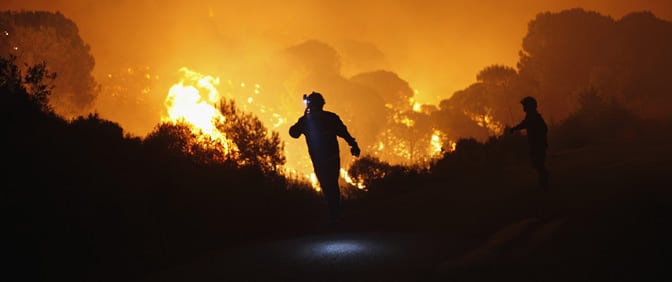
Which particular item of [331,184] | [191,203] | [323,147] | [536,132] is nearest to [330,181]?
[331,184]

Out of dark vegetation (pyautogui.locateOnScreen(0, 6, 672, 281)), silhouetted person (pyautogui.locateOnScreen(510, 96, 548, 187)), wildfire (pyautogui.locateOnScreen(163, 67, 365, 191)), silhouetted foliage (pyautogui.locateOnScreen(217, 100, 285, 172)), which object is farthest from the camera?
wildfire (pyautogui.locateOnScreen(163, 67, 365, 191))

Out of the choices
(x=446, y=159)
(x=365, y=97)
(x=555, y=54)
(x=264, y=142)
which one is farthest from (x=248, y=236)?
(x=365, y=97)

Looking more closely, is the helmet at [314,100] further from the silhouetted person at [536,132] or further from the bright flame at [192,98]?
the bright flame at [192,98]

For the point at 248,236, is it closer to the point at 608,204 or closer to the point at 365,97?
the point at 608,204

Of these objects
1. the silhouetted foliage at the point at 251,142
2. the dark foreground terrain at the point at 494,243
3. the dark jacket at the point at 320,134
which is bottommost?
the dark foreground terrain at the point at 494,243

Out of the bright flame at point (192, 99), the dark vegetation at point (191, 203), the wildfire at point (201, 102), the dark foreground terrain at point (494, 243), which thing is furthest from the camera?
the wildfire at point (201, 102)

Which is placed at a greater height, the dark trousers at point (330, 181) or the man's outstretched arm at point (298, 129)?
the man's outstretched arm at point (298, 129)

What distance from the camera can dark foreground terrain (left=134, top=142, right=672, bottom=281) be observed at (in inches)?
183

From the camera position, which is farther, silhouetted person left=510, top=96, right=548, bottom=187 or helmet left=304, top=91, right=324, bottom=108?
silhouetted person left=510, top=96, right=548, bottom=187

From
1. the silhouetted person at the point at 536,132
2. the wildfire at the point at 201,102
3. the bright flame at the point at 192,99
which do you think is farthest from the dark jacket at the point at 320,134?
the bright flame at the point at 192,99

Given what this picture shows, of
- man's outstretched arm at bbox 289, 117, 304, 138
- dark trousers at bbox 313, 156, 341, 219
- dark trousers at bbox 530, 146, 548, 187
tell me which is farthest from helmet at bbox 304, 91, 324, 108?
dark trousers at bbox 530, 146, 548, 187

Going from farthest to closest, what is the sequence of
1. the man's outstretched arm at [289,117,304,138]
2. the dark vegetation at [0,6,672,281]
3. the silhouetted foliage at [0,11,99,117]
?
the silhouetted foliage at [0,11,99,117] → the man's outstretched arm at [289,117,304,138] → the dark vegetation at [0,6,672,281]

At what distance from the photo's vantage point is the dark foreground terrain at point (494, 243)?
15.3 feet

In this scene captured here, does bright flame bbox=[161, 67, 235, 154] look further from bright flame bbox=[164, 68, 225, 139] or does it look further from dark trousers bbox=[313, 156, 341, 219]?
dark trousers bbox=[313, 156, 341, 219]
